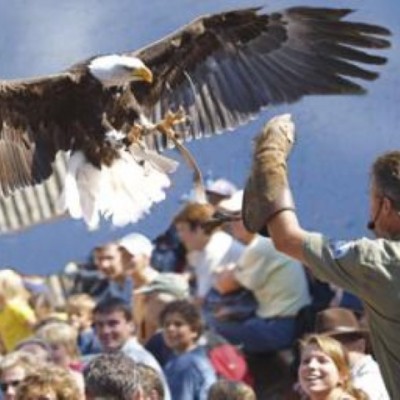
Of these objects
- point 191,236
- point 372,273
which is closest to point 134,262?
point 191,236

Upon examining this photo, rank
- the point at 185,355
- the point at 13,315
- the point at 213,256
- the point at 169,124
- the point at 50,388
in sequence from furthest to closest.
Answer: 1. the point at 13,315
2. the point at 213,256
3. the point at 185,355
4. the point at 169,124
5. the point at 50,388

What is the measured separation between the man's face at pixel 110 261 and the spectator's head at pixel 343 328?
1.79 m

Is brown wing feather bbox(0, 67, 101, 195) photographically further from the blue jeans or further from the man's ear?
the man's ear

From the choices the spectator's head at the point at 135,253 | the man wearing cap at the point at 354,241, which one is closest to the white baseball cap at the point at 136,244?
the spectator's head at the point at 135,253

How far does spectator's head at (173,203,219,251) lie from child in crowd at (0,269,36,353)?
3.61 ft

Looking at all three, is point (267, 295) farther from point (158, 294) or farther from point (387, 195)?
point (387, 195)

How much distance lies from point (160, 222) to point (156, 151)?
28.4 inches

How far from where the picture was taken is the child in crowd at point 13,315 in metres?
8.95

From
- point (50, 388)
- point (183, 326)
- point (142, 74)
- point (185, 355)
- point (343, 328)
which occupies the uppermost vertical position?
point (142, 74)

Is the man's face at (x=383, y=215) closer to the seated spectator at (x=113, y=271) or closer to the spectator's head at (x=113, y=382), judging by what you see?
the spectator's head at (x=113, y=382)

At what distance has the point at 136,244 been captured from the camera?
8.52 m

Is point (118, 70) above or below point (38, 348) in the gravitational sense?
above

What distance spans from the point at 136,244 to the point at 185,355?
1.28 meters

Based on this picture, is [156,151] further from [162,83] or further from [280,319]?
[280,319]
